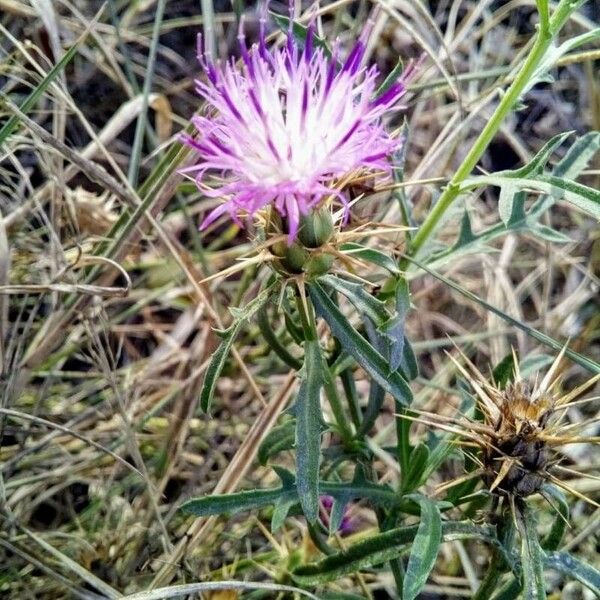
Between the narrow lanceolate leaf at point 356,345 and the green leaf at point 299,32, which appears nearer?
the narrow lanceolate leaf at point 356,345

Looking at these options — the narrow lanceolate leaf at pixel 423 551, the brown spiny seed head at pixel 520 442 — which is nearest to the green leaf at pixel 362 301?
the brown spiny seed head at pixel 520 442

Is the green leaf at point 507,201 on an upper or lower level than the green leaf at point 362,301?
upper

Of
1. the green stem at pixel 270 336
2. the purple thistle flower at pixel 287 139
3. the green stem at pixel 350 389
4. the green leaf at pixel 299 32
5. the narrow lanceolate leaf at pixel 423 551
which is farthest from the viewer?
the green stem at pixel 350 389

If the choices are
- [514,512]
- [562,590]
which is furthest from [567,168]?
[562,590]

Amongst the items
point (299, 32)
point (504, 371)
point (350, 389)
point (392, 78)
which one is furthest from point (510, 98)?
point (350, 389)

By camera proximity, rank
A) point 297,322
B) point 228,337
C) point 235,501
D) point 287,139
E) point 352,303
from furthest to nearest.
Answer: point 297,322 < point 235,501 < point 352,303 < point 228,337 < point 287,139

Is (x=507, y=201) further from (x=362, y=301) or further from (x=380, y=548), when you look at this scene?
(x=380, y=548)

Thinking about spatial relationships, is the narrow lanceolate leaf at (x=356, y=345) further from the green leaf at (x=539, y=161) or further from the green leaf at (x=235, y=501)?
the green leaf at (x=539, y=161)

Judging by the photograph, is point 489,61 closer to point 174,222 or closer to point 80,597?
point 174,222
